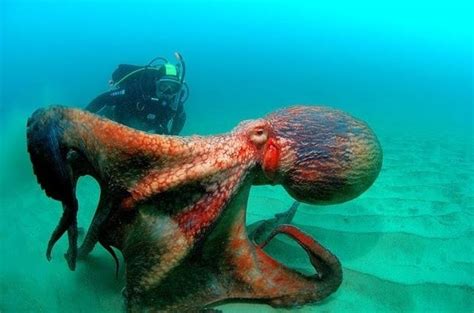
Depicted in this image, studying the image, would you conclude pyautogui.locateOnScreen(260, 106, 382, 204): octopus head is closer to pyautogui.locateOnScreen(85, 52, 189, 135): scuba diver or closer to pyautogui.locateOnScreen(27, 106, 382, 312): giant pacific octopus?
pyautogui.locateOnScreen(27, 106, 382, 312): giant pacific octopus

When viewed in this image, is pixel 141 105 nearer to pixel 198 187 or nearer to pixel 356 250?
pixel 356 250

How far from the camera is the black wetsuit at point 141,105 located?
7430mm

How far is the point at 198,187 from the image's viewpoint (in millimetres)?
2406

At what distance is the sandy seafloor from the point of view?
3.03 meters

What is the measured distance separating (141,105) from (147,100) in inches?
5.7

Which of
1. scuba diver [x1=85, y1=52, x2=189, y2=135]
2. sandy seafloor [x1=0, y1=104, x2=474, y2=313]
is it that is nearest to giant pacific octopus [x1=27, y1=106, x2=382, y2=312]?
sandy seafloor [x1=0, y1=104, x2=474, y2=313]

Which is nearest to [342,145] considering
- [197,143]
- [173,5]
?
[197,143]

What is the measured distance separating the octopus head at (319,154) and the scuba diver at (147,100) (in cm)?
492

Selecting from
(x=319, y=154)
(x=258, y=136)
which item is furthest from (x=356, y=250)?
(x=258, y=136)

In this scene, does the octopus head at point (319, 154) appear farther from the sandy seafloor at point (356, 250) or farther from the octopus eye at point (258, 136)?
the sandy seafloor at point (356, 250)

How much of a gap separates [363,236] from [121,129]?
8.74 ft

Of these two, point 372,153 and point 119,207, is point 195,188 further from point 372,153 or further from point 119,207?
point 372,153

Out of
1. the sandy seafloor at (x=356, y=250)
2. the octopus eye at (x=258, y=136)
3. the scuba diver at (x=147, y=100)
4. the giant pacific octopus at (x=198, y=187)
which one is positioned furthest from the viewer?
the scuba diver at (x=147, y=100)

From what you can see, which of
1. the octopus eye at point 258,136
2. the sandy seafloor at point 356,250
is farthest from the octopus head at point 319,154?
the sandy seafloor at point 356,250
